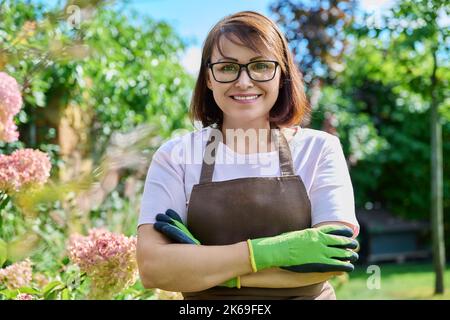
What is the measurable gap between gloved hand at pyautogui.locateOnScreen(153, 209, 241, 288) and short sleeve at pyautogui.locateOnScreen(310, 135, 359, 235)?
260mm

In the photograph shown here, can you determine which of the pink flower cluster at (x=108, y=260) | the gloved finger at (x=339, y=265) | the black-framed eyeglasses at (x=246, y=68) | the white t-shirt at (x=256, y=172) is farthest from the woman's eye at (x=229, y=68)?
the pink flower cluster at (x=108, y=260)

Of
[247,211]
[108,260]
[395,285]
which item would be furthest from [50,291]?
[395,285]

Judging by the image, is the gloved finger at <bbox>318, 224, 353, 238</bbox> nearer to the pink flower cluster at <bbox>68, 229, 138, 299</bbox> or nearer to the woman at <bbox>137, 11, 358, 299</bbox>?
the woman at <bbox>137, 11, 358, 299</bbox>

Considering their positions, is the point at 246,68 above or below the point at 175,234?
above

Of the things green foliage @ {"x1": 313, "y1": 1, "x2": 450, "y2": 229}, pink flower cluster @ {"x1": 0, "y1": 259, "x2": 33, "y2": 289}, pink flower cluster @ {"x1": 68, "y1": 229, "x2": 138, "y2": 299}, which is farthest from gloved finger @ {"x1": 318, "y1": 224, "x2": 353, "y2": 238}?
green foliage @ {"x1": 313, "y1": 1, "x2": 450, "y2": 229}

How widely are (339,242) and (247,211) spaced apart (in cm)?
23

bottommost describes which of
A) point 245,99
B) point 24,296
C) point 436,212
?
point 24,296

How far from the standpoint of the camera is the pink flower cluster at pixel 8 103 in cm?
217

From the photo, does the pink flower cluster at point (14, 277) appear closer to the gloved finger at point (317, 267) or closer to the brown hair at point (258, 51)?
the brown hair at point (258, 51)

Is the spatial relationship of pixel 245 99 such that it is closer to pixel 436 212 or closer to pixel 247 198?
pixel 247 198

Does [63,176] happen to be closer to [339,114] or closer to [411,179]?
[339,114]

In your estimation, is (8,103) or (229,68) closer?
(229,68)

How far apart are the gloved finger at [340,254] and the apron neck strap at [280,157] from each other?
22 centimetres

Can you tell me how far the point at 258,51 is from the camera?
147cm
